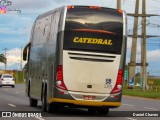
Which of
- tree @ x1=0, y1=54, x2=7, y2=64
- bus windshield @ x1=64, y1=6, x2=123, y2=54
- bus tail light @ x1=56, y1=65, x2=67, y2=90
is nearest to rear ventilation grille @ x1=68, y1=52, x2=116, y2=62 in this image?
bus windshield @ x1=64, y1=6, x2=123, y2=54

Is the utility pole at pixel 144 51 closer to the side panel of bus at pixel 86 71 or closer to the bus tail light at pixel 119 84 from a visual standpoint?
the bus tail light at pixel 119 84

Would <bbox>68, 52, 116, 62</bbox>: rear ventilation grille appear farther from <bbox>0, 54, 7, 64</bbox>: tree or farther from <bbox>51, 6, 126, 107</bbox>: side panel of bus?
<bbox>0, 54, 7, 64</bbox>: tree

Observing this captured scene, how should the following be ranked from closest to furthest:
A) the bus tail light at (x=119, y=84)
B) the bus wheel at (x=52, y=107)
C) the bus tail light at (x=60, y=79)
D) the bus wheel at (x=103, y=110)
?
the bus tail light at (x=60, y=79), the bus tail light at (x=119, y=84), the bus wheel at (x=52, y=107), the bus wheel at (x=103, y=110)

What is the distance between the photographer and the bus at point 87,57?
19.7 meters

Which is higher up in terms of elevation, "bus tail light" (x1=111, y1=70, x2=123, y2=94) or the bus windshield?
the bus windshield

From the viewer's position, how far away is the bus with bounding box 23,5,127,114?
64.7 ft

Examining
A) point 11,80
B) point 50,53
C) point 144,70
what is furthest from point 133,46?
→ point 50,53

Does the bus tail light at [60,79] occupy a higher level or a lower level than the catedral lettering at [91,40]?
lower

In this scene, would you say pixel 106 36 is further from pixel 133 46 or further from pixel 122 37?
pixel 133 46

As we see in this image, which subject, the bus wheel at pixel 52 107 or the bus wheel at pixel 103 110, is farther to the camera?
the bus wheel at pixel 103 110

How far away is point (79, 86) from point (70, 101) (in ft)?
1.98

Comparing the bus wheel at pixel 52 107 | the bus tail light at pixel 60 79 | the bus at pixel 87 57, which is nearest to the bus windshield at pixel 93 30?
the bus at pixel 87 57

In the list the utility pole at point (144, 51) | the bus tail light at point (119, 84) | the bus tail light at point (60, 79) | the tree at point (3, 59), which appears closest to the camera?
the bus tail light at point (60, 79)

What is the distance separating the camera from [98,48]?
786 inches
